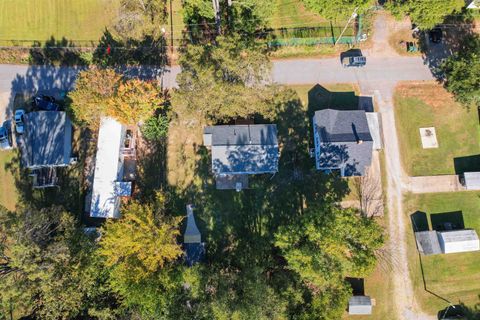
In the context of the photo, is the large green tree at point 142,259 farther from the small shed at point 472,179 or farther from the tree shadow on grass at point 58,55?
the small shed at point 472,179

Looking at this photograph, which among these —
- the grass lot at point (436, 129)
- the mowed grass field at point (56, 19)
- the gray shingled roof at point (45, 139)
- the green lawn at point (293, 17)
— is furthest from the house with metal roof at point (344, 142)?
the mowed grass field at point (56, 19)

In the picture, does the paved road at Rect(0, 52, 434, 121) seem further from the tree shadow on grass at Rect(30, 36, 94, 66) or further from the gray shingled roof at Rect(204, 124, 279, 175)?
the gray shingled roof at Rect(204, 124, 279, 175)

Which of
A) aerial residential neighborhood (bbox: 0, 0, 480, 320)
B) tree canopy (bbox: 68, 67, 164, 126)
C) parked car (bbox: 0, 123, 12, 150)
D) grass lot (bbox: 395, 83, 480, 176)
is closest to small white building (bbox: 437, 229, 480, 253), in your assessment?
aerial residential neighborhood (bbox: 0, 0, 480, 320)

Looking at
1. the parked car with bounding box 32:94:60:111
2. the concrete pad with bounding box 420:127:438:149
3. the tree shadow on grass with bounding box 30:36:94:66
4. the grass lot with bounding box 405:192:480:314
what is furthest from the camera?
the tree shadow on grass with bounding box 30:36:94:66

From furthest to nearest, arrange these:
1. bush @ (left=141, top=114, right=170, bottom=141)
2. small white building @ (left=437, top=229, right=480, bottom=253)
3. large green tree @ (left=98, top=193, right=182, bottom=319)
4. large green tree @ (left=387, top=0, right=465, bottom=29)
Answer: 1. bush @ (left=141, top=114, right=170, bottom=141)
2. small white building @ (left=437, top=229, right=480, bottom=253)
3. large green tree @ (left=387, top=0, right=465, bottom=29)
4. large green tree @ (left=98, top=193, right=182, bottom=319)

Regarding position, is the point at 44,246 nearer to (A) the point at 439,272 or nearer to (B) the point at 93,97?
(B) the point at 93,97

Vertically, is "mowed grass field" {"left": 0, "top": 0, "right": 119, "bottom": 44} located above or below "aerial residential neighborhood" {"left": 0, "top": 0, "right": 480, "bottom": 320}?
above

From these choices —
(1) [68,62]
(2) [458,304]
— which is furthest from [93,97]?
(2) [458,304]

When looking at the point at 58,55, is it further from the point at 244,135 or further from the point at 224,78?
the point at 244,135
